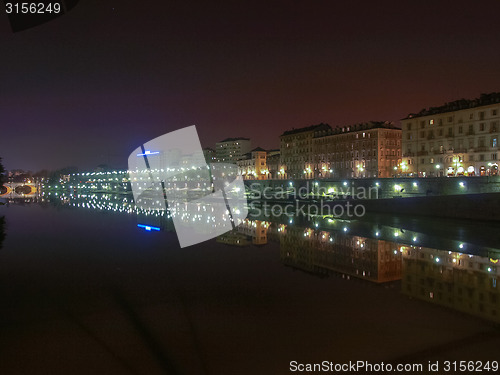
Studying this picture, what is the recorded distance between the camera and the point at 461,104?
147 ft

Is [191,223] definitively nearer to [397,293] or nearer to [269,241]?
[269,241]

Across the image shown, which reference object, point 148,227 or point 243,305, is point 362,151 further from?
point 243,305

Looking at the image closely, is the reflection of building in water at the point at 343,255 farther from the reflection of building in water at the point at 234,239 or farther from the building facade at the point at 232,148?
the building facade at the point at 232,148

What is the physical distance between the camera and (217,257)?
53.8 ft

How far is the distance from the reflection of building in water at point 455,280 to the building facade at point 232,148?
10771 centimetres

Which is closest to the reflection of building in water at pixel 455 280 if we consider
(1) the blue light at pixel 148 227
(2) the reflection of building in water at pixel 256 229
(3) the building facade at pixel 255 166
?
(2) the reflection of building in water at pixel 256 229

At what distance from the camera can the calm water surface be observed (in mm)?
6891

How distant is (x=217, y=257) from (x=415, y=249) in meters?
8.61

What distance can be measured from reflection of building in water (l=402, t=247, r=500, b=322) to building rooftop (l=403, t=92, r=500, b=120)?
32.4 metres

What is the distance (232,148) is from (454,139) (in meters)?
88.7

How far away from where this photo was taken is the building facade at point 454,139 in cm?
4019

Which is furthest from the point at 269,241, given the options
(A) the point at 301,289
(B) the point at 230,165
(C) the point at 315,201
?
(B) the point at 230,165

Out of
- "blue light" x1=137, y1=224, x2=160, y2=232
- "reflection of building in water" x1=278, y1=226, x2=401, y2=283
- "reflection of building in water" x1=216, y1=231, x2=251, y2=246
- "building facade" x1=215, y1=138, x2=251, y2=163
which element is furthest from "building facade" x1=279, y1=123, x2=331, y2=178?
"reflection of building in water" x1=278, y1=226, x2=401, y2=283

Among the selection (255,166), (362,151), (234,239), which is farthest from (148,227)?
(255,166)
